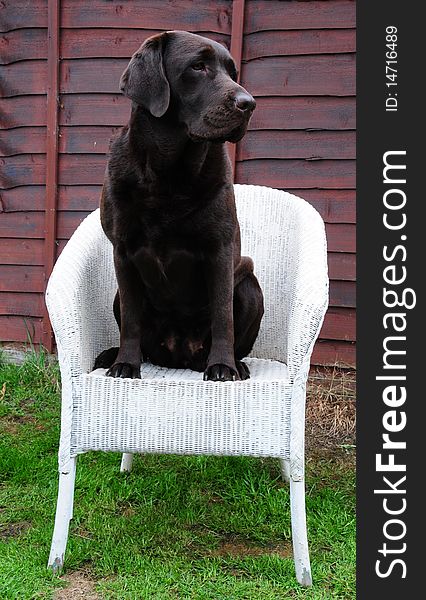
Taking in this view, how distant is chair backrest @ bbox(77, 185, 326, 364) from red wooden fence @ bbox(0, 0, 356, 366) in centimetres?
83

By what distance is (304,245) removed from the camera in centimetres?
233

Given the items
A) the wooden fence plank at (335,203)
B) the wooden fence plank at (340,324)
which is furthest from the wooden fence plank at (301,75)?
the wooden fence plank at (340,324)

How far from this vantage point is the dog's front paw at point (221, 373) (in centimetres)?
204

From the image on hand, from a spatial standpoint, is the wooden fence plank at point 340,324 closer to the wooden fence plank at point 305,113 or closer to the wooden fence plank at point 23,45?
the wooden fence plank at point 305,113

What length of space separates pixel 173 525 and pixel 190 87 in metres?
1.32

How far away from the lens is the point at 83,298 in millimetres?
2289

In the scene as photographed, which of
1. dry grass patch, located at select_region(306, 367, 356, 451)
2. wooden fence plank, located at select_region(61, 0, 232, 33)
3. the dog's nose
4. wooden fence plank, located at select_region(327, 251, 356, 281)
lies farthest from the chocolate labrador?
wooden fence plank, located at select_region(61, 0, 232, 33)

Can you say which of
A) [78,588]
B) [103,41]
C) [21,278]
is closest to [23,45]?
[103,41]

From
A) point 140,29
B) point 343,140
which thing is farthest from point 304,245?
point 140,29

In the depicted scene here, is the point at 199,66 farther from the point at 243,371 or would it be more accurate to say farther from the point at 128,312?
the point at 243,371

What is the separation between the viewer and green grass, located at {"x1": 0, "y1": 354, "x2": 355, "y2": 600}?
78.8 inches

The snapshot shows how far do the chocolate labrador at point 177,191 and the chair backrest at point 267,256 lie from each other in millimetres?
259

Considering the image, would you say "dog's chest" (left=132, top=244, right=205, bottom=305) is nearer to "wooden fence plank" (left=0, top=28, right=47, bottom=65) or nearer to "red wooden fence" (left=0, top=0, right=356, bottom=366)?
"red wooden fence" (left=0, top=0, right=356, bottom=366)

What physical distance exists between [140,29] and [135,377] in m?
2.22
